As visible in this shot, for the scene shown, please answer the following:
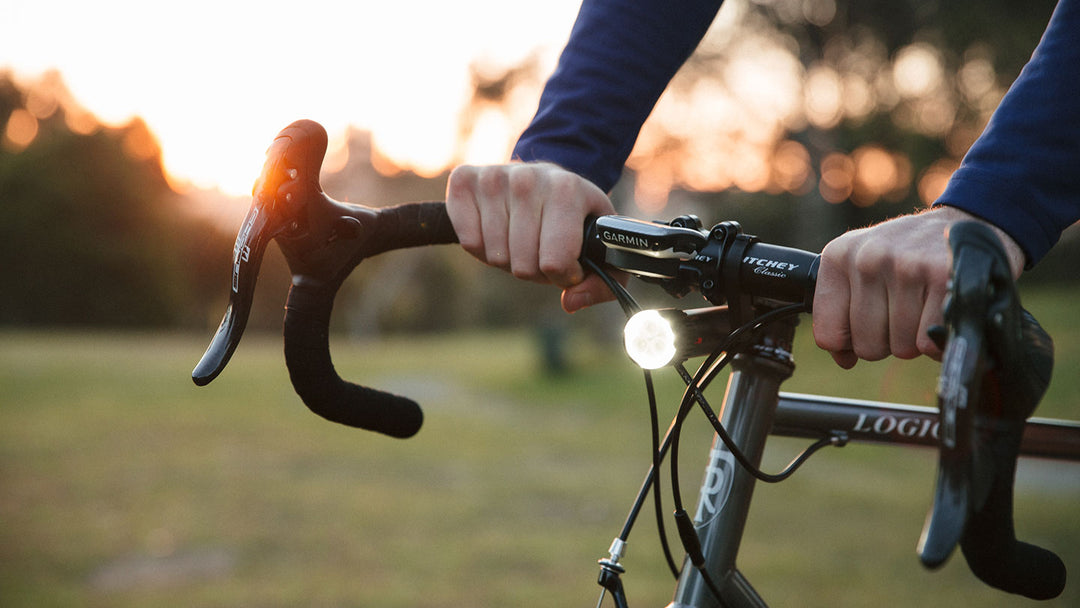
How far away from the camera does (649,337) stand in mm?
1010

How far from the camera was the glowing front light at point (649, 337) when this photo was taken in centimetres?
100

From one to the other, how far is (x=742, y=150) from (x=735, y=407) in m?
16.6

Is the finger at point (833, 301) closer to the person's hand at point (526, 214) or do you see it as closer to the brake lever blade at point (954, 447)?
the brake lever blade at point (954, 447)

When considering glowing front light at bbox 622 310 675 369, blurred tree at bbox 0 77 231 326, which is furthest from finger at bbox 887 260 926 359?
blurred tree at bbox 0 77 231 326

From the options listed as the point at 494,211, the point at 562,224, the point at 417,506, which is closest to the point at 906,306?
→ the point at 562,224

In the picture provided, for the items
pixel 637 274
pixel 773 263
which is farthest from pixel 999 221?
pixel 637 274

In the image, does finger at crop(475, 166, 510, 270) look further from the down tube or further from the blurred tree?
the blurred tree

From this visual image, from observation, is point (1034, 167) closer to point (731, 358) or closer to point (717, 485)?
point (731, 358)

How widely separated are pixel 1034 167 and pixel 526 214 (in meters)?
0.63

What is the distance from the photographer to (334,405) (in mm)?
1278

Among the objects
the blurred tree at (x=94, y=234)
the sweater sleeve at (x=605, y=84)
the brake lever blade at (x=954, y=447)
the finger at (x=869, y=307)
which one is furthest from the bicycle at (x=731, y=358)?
the blurred tree at (x=94, y=234)

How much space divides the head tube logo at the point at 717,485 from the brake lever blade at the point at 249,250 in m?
0.76

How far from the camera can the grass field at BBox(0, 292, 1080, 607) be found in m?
4.83

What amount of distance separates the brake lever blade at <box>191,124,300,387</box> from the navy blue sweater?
430mm
